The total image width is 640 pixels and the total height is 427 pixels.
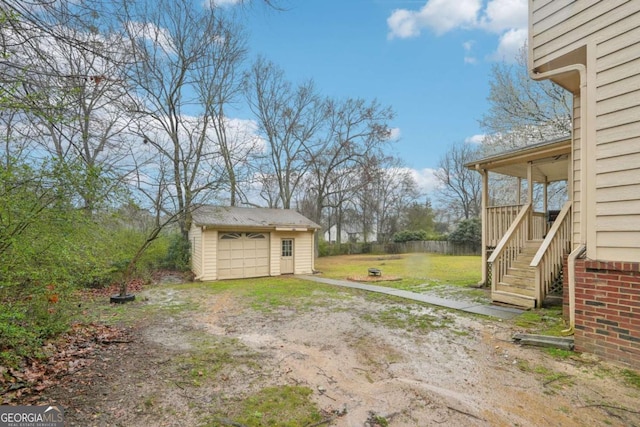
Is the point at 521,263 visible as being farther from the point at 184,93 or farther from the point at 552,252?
the point at 184,93

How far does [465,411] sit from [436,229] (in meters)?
33.9

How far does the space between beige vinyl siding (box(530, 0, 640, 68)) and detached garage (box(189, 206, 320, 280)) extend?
1036 centimetres

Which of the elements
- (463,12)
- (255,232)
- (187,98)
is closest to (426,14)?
(463,12)

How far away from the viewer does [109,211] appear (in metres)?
4.46

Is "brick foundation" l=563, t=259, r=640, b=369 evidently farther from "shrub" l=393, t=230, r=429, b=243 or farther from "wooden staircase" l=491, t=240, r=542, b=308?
"shrub" l=393, t=230, r=429, b=243

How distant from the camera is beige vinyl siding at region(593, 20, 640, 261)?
347 cm

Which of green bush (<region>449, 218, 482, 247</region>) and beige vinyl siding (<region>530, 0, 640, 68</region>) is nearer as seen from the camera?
beige vinyl siding (<region>530, 0, 640, 68</region>)

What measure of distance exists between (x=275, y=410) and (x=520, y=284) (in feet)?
20.8

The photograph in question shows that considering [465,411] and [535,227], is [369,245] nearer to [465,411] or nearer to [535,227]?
[535,227]

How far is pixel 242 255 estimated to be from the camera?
12789 mm

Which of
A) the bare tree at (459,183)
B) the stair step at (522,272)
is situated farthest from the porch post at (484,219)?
the bare tree at (459,183)

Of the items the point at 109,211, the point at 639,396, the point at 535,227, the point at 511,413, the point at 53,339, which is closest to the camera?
the point at 511,413

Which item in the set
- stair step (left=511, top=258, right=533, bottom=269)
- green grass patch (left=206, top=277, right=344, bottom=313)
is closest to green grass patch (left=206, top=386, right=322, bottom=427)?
green grass patch (left=206, top=277, right=344, bottom=313)

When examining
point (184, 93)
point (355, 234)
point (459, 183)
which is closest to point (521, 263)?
point (184, 93)
